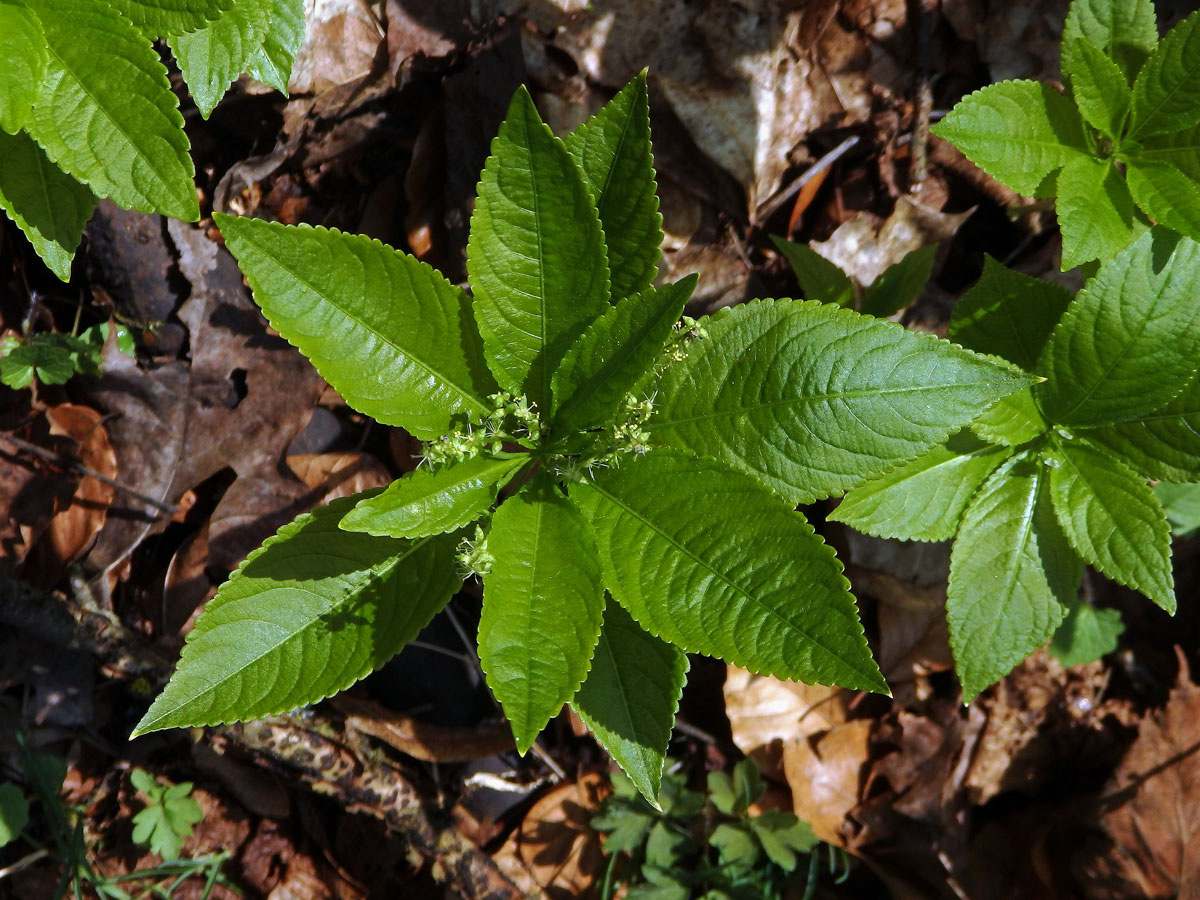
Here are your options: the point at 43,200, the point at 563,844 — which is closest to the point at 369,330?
the point at 43,200

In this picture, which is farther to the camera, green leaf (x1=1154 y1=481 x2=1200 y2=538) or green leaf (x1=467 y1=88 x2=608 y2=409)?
green leaf (x1=1154 y1=481 x2=1200 y2=538)

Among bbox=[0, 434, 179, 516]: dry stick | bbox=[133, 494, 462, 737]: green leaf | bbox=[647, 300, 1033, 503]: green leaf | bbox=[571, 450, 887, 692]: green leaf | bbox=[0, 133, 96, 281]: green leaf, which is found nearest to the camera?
bbox=[571, 450, 887, 692]: green leaf

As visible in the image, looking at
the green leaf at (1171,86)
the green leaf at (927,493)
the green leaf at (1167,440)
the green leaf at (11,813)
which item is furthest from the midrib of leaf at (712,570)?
the green leaf at (11,813)

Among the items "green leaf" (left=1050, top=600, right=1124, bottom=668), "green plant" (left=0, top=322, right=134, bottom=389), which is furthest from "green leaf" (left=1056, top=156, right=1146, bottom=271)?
"green plant" (left=0, top=322, right=134, bottom=389)

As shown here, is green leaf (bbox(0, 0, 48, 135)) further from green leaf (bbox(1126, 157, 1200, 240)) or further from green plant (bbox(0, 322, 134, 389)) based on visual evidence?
green leaf (bbox(1126, 157, 1200, 240))

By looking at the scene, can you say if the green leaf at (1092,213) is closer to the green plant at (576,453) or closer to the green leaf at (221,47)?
the green plant at (576,453)

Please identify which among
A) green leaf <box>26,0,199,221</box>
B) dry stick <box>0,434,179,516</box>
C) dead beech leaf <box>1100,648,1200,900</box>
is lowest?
dead beech leaf <box>1100,648,1200,900</box>

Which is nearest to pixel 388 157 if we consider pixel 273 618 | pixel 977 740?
pixel 273 618
